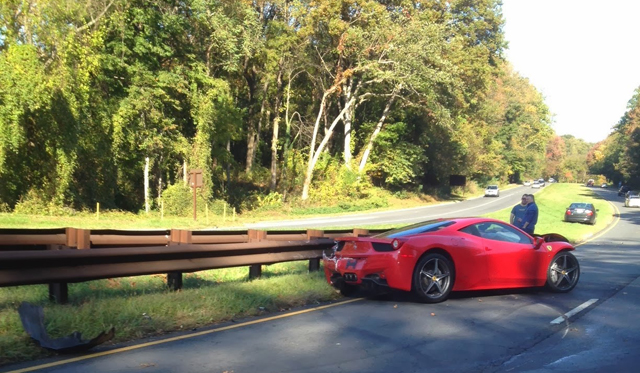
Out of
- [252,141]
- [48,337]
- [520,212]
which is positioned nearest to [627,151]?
[252,141]

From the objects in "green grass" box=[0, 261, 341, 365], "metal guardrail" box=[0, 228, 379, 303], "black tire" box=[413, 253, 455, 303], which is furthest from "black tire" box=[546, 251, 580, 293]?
"metal guardrail" box=[0, 228, 379, 303]

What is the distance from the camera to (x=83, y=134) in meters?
31.2

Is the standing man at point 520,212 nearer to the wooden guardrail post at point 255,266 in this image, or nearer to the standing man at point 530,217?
the standing man at point 530,217

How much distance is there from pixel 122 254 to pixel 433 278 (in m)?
4.46

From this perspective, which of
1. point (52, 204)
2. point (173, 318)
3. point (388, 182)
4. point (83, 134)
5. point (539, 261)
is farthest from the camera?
point (388, 182)

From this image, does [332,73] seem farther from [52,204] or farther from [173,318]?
[173,318]

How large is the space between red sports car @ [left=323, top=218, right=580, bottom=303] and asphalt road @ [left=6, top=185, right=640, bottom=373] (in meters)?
0.37

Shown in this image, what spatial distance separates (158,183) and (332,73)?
54.7ft

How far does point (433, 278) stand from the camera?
28.1ft

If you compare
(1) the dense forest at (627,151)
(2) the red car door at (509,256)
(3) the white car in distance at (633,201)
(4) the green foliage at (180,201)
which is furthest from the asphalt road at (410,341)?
(1) the dense forest at (627,151)

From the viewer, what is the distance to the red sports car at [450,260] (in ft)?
27.5

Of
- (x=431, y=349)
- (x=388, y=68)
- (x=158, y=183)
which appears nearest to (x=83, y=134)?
(x=158, y=183)

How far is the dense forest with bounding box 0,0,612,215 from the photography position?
29.0 meters

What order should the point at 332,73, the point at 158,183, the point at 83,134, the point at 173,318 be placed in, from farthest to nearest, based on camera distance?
the point at 332,73
the point at 158,183
the point at 83,134
the point at 173,318
